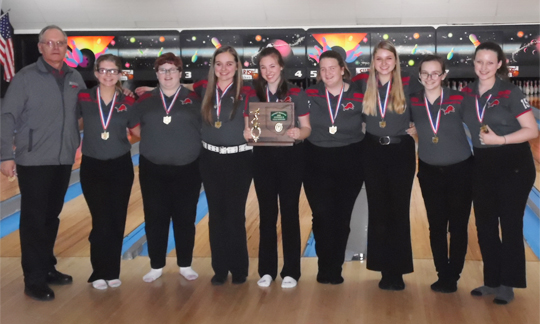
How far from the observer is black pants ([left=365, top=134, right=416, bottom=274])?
9.26 ft

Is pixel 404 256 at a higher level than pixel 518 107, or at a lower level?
lower

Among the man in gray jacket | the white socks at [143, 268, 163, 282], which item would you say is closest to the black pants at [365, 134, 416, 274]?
the white socks at [143, 268, 163, 282]

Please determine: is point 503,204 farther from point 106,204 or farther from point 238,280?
point 106,204

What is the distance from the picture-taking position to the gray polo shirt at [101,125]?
2.88m

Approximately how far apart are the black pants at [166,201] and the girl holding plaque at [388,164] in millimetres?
829

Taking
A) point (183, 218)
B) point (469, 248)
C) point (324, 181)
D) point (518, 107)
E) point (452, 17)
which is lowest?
point (469, 248)

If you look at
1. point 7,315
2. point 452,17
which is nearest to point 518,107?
point 7,315

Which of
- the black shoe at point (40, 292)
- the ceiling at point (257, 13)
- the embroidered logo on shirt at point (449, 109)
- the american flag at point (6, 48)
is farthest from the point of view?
the ceiling at point (257, 13)

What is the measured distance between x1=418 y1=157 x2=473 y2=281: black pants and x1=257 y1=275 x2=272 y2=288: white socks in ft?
2.52

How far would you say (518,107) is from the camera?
8.56ft

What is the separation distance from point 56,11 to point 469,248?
6.73 meters

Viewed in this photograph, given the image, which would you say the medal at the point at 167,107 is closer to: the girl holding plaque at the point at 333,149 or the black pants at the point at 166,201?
the black pants at the point at 166,201

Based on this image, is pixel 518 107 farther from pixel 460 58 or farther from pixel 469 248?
pixel 460 58

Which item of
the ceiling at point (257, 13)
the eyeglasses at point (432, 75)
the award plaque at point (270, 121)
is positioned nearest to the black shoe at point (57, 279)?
the award plaque at point (270, 121)
